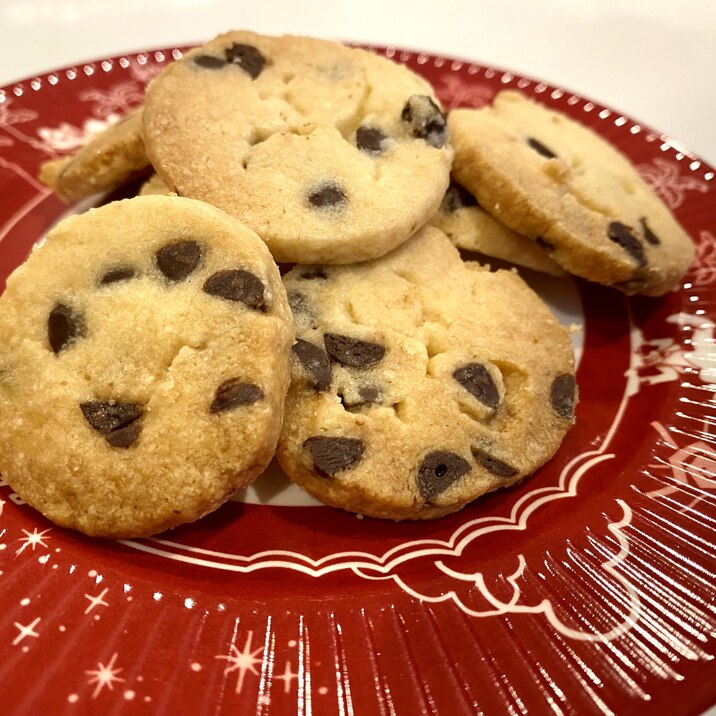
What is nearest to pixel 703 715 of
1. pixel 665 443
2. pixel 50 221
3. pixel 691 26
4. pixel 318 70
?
pixel 665 443

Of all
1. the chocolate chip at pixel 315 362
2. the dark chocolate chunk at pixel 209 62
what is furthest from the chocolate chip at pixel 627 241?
the dark chocolate chunk at pixel 209 62

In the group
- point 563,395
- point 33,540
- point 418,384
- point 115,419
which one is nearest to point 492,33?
point 563,395

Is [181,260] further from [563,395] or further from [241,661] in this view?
[563,395]

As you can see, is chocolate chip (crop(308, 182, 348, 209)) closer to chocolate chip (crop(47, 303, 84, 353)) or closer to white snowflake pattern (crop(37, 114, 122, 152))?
chocolate chip (crop(47, 303, 84, 353))

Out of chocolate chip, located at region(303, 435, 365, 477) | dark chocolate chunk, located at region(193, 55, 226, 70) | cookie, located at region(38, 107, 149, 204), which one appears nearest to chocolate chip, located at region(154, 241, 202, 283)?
chocolate chip, located at region(303, 435, 365, 477)

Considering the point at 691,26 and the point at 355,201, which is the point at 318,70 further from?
the point at 691,26

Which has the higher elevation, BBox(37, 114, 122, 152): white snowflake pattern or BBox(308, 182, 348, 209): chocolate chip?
BBox(37, 114, 122, 152): white snowflake pattern

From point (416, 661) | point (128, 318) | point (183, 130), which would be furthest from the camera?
point (183, 130)
